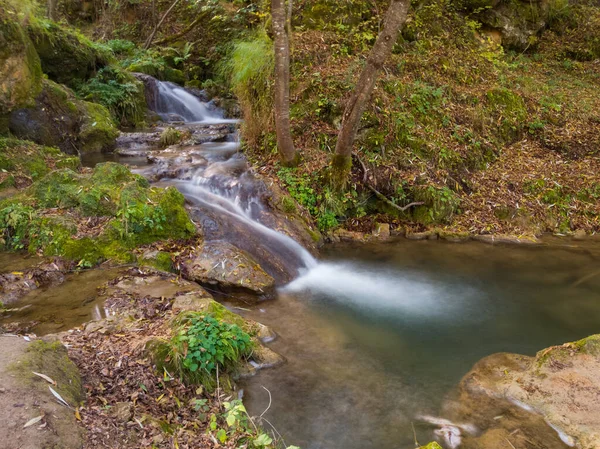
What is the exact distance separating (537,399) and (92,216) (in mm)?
5900

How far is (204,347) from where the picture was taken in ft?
11.9

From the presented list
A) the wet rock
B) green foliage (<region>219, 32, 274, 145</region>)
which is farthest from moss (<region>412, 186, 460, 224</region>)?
the wet rock

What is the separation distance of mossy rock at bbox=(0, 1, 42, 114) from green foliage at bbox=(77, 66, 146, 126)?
14.3 feet

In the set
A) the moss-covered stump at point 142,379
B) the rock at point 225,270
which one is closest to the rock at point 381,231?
the rock at point 225,270

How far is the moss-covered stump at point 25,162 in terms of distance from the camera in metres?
6.94

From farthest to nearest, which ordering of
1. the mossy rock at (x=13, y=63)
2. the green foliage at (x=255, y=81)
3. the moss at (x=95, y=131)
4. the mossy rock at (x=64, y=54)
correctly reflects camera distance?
the mossy rock at (x=64, y=54)
the moss at (x=95, y=131)
the green foliage at (x=255, y=81)
the mossy rock at (x=13, y=63)

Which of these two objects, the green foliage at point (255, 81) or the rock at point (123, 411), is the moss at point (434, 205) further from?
the rock at point (123, 411)

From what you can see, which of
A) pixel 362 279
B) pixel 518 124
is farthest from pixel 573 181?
pixel 362 279

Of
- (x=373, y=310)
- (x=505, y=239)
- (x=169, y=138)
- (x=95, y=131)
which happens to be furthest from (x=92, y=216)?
(x=505, y=239)

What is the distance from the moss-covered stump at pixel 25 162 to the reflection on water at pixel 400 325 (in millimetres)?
4845

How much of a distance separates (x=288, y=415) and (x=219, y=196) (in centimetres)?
491

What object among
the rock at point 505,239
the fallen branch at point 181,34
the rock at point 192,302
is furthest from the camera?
the fallen branch at point 181,34

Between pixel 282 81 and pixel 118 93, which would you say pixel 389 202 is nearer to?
pixel 282 81

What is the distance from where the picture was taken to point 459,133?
9.01 meters
